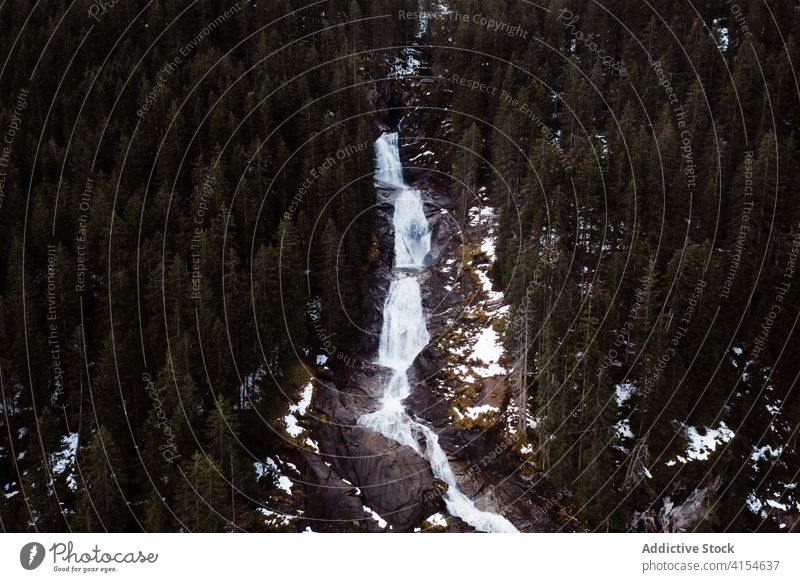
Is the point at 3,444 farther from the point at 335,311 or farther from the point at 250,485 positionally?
A: the point at 335,311

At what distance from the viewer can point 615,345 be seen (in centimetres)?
5116

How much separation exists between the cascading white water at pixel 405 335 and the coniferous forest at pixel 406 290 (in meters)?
0.25

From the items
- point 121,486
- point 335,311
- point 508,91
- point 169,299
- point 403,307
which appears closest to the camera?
point 121,486

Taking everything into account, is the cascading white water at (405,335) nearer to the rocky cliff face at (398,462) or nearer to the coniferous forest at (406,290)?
the coniferous forest at (406,290)

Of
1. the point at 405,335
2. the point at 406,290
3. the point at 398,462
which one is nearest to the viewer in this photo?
the point at 398,462

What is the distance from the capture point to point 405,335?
200ft

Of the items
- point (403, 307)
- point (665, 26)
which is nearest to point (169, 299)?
point (403, 307)

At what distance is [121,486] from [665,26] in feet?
253

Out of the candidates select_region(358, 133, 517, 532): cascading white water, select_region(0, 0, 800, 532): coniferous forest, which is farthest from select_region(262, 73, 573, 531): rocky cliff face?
select_region(358, 133, 517, 532): cascading white water

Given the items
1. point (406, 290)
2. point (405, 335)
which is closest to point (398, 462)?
point (405, 335)

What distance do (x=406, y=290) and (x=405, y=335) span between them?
5.50m

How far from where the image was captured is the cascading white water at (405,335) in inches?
1887

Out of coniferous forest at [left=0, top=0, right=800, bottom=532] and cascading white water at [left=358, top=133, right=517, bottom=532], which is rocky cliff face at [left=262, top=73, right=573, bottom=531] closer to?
coniferous forest at [left=0, top=0, right=800, bottom=532]

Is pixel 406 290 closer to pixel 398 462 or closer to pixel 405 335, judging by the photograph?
pixel 405 335
